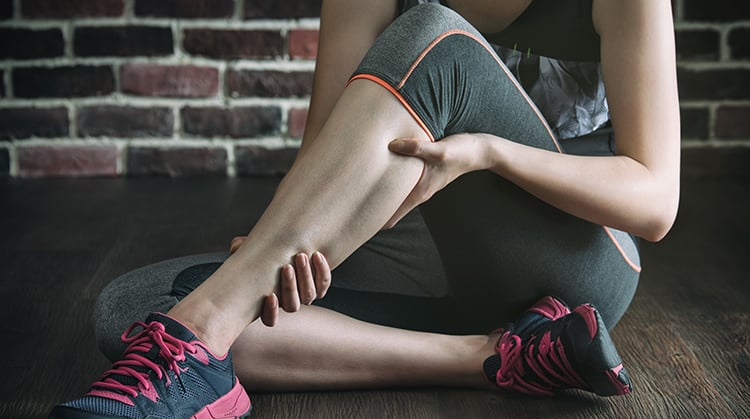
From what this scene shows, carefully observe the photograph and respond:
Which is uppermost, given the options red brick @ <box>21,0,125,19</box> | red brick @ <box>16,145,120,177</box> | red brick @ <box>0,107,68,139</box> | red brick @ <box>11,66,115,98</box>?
red brick @ <box>21,0,125,19</box>

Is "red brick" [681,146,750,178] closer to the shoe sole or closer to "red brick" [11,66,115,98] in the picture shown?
"red brick" [11,66,115,98]

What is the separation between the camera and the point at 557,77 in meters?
1.19

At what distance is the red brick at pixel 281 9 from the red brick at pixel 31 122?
567mm

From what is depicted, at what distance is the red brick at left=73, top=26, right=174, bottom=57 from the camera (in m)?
2.29

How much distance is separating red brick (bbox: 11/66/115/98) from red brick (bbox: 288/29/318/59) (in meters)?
0.48

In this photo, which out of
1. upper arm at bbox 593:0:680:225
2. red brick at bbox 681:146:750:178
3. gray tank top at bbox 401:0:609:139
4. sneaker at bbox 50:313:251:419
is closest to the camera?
sneaker at bbox 50:313:251:419

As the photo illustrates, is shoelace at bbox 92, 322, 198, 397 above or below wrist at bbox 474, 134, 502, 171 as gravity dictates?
below

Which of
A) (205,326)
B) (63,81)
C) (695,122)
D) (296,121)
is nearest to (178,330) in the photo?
(205,326)

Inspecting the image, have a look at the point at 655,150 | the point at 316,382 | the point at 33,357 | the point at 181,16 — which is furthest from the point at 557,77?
the point at 181,16

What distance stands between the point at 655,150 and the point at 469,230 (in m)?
0.24

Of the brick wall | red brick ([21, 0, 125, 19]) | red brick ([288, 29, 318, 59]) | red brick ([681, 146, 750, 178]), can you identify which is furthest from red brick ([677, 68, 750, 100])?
red brick ([21, 0, 125, 19])

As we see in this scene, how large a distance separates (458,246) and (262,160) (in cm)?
138

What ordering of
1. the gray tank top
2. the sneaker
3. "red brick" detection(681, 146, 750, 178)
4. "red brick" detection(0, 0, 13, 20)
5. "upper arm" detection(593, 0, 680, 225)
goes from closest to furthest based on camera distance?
the sneaker → "upper arm" detection(593, 0, 680, 225) → the gray tank top → "red brick" detection(0, 0, 13, 20) → "red brick" detection(681, 146, 750, 178)

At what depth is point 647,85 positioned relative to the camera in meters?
1.03
